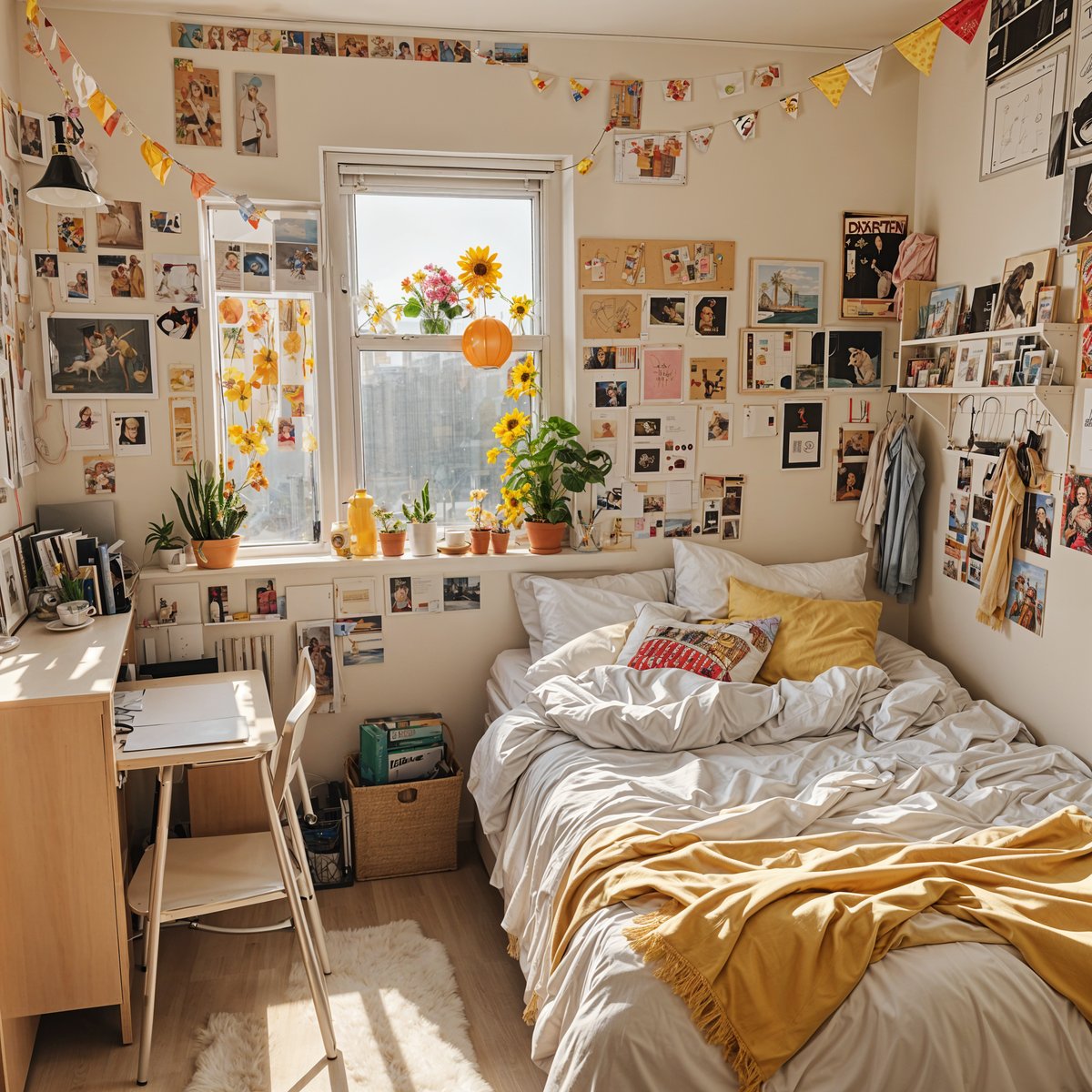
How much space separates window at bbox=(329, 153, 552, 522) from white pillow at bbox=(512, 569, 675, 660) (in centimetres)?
37

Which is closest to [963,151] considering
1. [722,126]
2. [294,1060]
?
[722,126]

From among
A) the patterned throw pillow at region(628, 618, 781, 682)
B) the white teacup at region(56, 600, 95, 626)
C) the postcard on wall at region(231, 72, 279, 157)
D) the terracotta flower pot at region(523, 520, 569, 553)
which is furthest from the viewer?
Answer: the terracotta flower pot at region(523, 520, 569, 553)

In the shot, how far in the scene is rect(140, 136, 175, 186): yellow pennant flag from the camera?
9.20 feet

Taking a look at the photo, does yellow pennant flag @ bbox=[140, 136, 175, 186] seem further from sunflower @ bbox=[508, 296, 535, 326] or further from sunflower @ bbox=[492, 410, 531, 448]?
sunflower @ bbox=[492, 410, 531, 448]

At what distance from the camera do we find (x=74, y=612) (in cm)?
255

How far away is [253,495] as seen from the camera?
10.8ft

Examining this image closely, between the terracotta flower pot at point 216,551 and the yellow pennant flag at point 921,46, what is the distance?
93.2 inches

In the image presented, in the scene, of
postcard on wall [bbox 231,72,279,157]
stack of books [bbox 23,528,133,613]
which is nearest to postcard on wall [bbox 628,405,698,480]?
postcard on wall [bbox 231,72,279,157]

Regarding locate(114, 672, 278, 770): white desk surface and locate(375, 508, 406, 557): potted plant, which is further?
locate(375, 508, 406, 557): potted plant

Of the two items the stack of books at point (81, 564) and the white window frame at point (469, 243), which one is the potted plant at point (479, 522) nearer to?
the white window frame at point (469, 243)

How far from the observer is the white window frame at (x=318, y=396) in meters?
3.10

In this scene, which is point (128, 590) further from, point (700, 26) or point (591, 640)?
point (700, 26)

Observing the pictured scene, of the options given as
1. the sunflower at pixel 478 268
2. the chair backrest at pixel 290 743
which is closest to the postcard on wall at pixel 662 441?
the sunflower at pixel 478 268

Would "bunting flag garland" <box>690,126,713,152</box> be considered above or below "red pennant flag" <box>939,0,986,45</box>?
below
